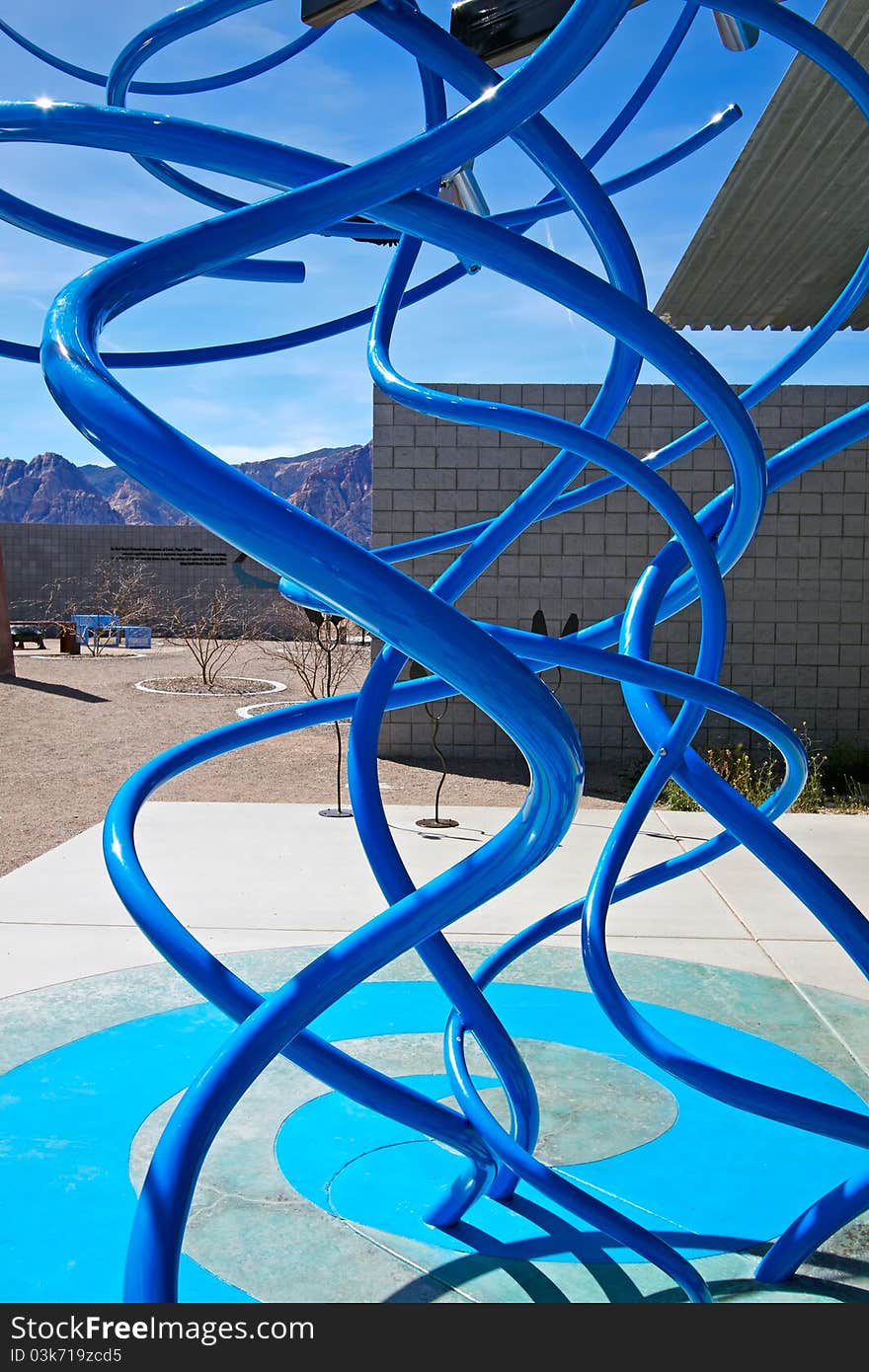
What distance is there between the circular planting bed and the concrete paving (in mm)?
9349

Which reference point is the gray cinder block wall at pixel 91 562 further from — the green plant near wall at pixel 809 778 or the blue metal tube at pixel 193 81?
the blue metal tube at pixel 193 81

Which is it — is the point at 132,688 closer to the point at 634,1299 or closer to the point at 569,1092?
the point at 569,1092

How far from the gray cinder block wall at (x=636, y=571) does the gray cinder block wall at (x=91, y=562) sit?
80.0ft

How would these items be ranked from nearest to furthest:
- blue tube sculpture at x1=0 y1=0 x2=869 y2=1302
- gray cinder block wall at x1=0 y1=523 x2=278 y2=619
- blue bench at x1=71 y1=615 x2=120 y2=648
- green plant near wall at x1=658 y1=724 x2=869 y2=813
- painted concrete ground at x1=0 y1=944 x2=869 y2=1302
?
blue tube sculpture at x1=0 y1=0 x2=869 y2=1302 → painted concrete ground at x1=0 y1=944 x2=869 y2=1302 → green plant near wall at x1=658 y1=724 x2=869 y2=813 → blue bench at x1=71 y1=615 x2=120 y2=648 → gray cinder block wall at x1=0 y1=523 x2=278 y2=619

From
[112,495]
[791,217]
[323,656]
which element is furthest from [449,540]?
[112,495]

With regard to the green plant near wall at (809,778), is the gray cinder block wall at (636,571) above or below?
above

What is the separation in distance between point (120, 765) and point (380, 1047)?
7.70m

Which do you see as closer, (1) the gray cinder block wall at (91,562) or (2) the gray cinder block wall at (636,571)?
(2) the gray cinder block wall at (636,571)

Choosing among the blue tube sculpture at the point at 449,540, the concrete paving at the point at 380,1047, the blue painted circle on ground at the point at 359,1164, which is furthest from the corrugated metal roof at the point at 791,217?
the blue painted circle on ground at the point at 359,1164

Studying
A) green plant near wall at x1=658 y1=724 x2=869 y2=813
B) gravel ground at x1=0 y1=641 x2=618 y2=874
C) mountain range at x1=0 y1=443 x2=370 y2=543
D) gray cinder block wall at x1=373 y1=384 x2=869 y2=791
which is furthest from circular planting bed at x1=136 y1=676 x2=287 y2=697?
mountain range at x1=0 y1=443 x2=370 y2=543

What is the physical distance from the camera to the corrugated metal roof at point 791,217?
5676mm

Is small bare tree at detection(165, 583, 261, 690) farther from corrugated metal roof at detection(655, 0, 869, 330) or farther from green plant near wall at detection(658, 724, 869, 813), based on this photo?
corrugated metal roof at detection(655, 0, 869, 330)

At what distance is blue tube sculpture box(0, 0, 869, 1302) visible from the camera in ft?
5.08

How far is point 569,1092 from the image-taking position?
137 inches
